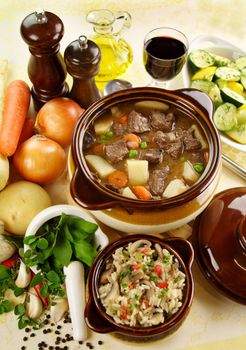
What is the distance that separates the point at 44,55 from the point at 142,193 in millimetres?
765

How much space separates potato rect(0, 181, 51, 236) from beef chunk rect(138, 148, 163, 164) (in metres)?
0.44

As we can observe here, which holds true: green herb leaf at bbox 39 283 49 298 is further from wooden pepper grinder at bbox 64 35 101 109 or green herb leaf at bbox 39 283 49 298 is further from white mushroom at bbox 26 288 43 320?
wooden pepper grinder at bbox 64 35 101 109

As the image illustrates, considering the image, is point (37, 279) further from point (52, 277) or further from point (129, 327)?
point (129, 327)

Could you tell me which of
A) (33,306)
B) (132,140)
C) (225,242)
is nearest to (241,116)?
(132,140)

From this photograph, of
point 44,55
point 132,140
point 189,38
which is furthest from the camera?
point 189,38

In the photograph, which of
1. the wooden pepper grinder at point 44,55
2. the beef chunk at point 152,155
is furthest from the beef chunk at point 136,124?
the wooden pepper grinder at point 44,55

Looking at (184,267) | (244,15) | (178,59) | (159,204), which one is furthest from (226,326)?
(244,15)

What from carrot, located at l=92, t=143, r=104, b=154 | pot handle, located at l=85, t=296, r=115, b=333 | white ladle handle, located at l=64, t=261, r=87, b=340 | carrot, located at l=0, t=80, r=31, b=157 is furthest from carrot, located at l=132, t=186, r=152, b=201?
carrot, located at l=0, t=80, r=31, b=157

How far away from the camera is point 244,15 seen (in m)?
2.97

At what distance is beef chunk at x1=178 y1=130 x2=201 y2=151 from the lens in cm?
208

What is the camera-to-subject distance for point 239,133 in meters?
2.35

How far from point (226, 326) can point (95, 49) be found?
1.25 metres

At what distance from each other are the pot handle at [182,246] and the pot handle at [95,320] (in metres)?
0.35

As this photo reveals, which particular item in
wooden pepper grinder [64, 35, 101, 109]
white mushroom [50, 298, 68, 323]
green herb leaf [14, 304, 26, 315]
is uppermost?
wooden pepper grinder [64, 35, 101, 109]
